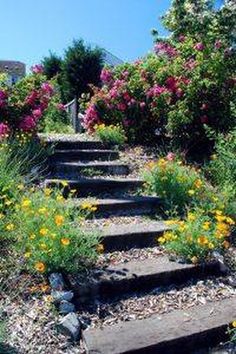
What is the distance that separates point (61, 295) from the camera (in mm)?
4184

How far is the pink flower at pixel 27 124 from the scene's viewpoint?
7648mm

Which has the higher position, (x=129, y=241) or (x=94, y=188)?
(x=94, y=188)

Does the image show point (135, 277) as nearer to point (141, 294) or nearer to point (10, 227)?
point (141, 294)

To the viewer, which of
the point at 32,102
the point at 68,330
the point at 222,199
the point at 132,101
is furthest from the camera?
the point at 132,101

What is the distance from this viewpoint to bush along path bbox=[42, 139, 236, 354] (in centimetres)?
397

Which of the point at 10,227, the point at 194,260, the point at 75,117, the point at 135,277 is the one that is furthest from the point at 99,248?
the point at 75,117

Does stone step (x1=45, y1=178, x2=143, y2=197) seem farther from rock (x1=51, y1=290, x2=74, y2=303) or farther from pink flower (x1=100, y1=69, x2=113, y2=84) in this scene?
pink flower (x1=100, y1=69, x2=113, y2=84)

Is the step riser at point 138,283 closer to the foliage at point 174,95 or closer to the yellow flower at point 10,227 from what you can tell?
the yellow flower at point 10,227

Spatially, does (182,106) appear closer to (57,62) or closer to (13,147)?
(13,147)

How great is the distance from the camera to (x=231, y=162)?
6.76 m

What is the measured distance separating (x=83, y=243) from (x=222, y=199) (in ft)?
6.58

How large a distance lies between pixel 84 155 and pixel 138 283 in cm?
355

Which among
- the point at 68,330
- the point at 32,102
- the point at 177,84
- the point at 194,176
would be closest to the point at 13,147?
the point at 32,102

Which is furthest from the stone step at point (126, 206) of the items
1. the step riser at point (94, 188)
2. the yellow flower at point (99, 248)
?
the yellow flower at point (99, 248)
